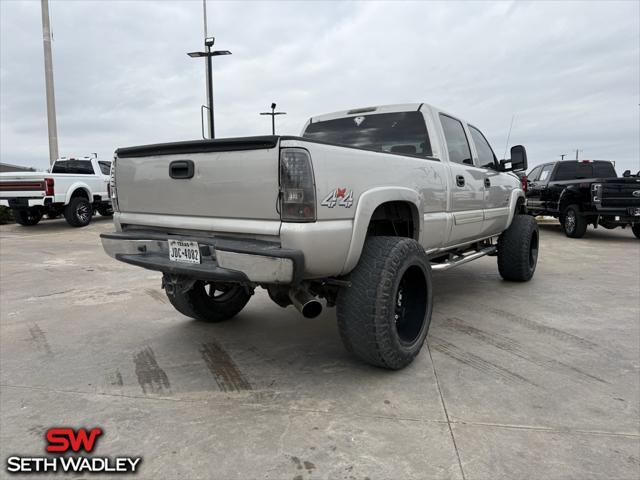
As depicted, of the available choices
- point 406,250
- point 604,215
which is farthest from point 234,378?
point 604,215

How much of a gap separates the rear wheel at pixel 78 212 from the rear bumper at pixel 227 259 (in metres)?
10.6

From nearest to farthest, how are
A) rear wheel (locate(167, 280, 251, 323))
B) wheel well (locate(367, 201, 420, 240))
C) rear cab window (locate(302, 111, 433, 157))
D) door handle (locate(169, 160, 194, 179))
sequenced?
door handle (locate(169, 160, 194, 179)), wheel well (locate(367, 201, 420, 240)), rear wheel (locate(167, 280, 251, 323)), rear cab window (locate(302, 111, 433, 157))

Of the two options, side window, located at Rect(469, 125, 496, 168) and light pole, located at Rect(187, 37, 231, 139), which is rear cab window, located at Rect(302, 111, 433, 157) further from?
light pole, located at Rect(187, 37, 231, 139)

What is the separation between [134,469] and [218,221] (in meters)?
1.35

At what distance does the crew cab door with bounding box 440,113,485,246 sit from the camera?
4074 mm

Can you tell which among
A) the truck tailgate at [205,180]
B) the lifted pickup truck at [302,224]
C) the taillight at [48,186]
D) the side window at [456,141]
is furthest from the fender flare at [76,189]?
the side window at [456,141]

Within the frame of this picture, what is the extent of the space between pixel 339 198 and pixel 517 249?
382cm

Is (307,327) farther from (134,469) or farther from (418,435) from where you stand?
(134,469)

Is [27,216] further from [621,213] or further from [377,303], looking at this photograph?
[621,213]

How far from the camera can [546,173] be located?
12.4 m

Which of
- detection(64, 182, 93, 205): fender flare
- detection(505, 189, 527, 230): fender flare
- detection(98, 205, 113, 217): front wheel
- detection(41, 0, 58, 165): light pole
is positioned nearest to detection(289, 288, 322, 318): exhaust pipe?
detection(505, 189, 527, 230): fender flare

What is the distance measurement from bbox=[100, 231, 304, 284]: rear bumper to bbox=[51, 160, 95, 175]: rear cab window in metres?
11.7

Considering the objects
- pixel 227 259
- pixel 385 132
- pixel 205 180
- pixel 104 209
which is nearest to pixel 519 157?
pixel 385 132

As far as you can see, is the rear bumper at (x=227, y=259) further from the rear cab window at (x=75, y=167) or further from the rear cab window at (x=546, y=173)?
the rear cab window at (x=75, y=167)
